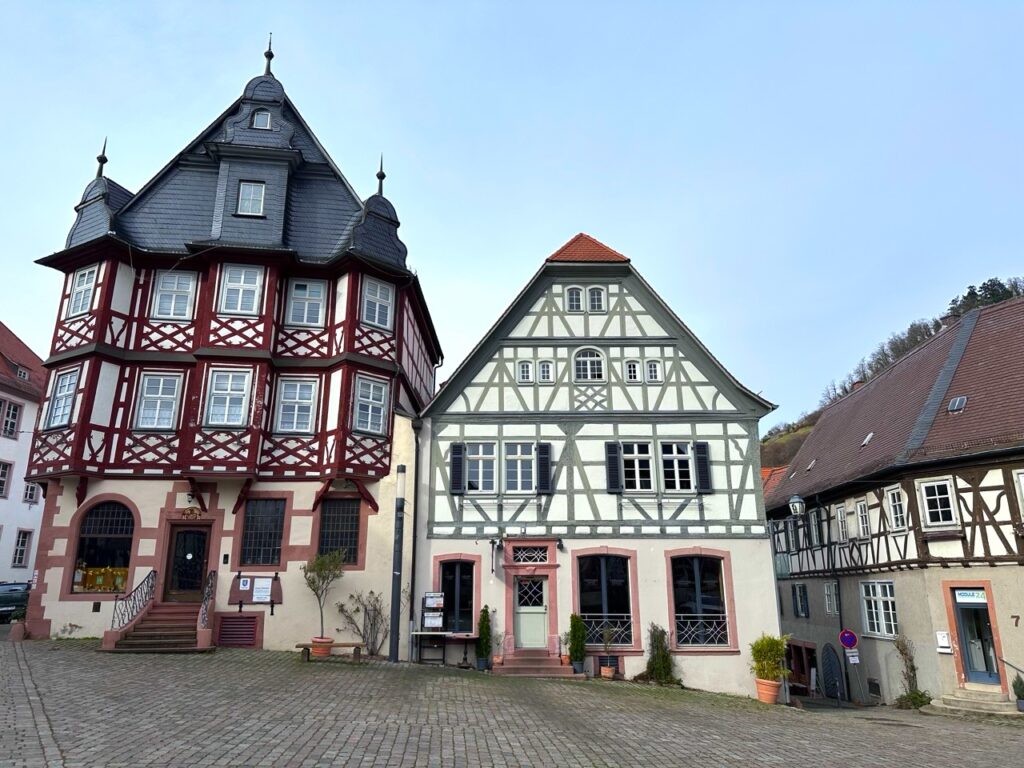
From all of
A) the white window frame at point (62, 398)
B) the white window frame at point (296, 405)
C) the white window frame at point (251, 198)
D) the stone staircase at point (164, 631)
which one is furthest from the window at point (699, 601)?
the white window frame at point (62, 398)

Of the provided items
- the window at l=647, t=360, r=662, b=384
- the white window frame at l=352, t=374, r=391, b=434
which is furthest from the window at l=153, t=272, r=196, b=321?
the window at l=647, t=360, r=662, b=384

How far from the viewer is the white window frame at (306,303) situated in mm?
21234

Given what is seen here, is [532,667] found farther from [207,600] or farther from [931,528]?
[931,528]

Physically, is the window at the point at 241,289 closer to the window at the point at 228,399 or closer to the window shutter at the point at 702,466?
the window at the point at 228,399

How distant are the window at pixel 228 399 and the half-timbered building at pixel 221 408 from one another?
0.04 m

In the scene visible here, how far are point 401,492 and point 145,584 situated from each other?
694 centimetres

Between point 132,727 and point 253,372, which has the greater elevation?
point 253,372

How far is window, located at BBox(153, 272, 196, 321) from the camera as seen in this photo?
68.7ft

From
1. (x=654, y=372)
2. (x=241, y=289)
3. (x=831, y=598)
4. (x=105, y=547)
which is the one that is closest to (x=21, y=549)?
(x=105, y=547)

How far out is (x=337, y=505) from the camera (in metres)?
20.0

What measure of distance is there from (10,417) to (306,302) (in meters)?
23.2

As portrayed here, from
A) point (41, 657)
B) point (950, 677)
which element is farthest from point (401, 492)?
point (950, 677)

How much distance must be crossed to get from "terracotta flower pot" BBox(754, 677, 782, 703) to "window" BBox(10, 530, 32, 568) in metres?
34.3

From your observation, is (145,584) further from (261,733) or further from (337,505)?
(261,733)
